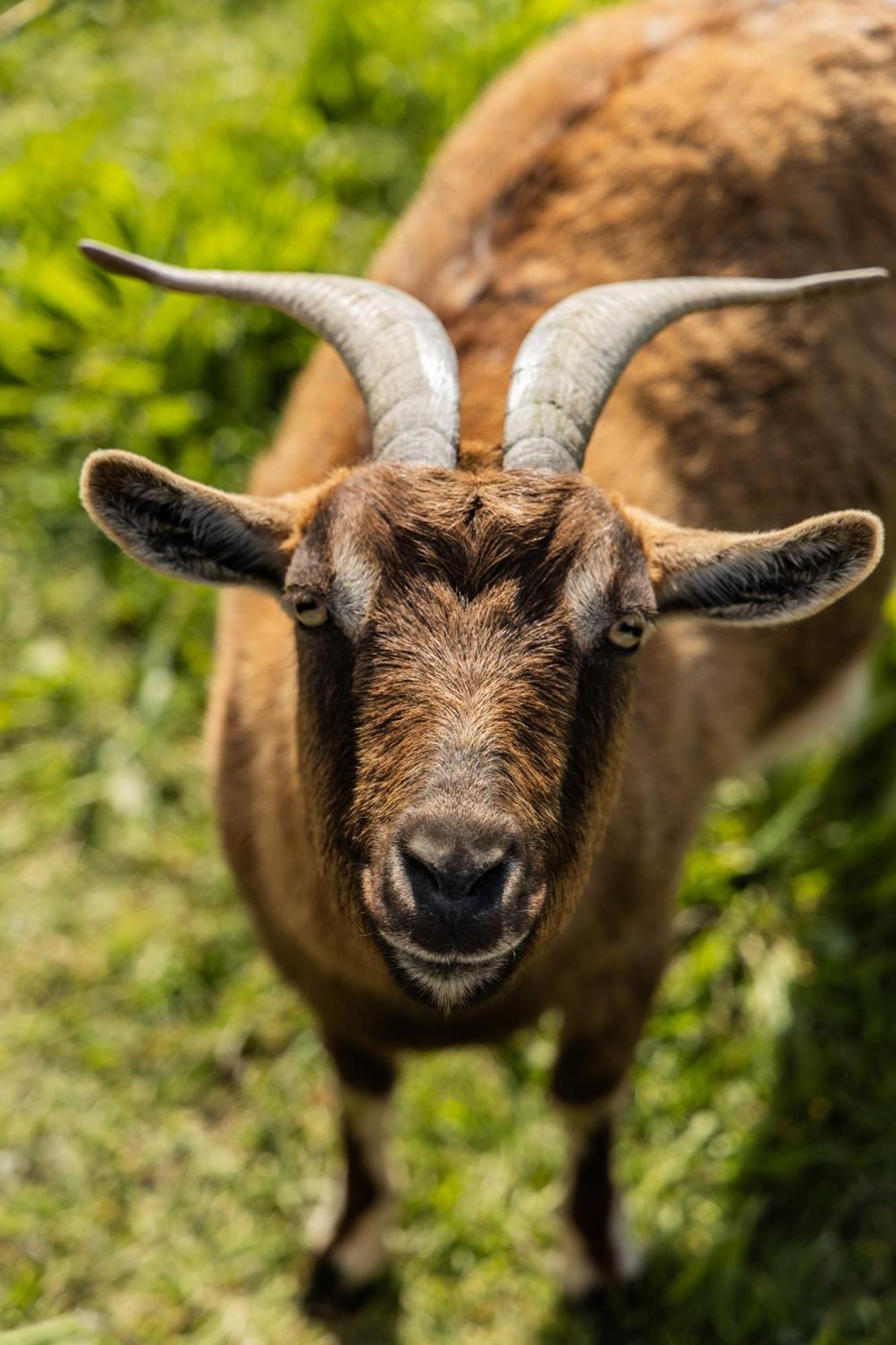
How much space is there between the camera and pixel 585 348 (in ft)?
9.46

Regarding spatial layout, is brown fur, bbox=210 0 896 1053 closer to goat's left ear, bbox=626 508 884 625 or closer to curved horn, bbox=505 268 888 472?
curved horn, bbox=505 268 888 472

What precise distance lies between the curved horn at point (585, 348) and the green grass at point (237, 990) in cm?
240

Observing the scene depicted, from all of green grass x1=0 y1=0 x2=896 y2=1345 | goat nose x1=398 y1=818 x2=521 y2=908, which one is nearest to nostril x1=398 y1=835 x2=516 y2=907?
goat nose x1=398 y1=818 x2=521 y2=908

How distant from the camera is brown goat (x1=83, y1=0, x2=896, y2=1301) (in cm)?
265

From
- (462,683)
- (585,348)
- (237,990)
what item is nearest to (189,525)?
(462,683)

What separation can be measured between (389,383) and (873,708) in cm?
292

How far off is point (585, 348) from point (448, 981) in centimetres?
132

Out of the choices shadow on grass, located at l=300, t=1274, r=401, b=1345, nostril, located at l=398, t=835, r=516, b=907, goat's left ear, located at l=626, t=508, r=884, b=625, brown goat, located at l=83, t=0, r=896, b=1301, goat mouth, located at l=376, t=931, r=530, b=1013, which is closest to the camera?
nostril, located at l=398, t=835, r=516, b=907

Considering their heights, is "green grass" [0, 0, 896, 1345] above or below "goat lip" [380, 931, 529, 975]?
below

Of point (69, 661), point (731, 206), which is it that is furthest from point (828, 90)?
point (69, 661)

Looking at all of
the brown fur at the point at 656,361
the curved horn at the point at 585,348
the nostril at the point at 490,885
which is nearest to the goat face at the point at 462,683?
the nostril at the point at 490,885

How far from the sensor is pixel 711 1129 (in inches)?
177

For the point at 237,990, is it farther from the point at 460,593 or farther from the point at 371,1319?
the point at 460,593

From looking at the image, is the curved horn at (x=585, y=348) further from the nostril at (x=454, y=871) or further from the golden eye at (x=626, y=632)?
the nostril at (x=454, y=871)
